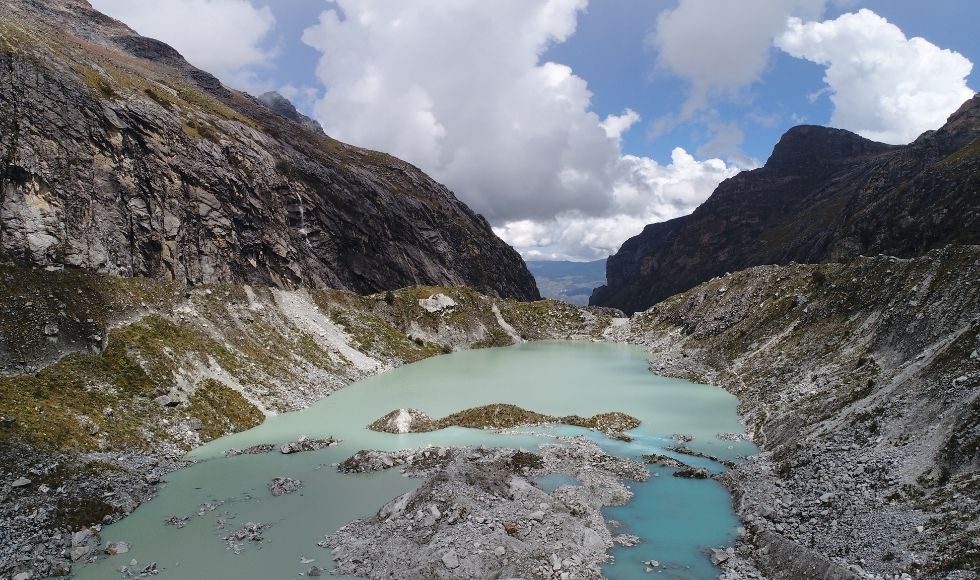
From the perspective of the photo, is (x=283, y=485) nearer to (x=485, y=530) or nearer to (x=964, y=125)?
(x=485, y=530)

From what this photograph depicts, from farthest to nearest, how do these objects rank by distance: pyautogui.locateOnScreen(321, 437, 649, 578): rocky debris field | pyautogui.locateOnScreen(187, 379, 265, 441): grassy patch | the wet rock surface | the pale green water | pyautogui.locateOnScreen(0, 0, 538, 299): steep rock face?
pyautogui.locateOnScreen(0, 0, 538, 299): steep rock face → pyautogui.locateOnScreen(187, 379, 265, 441): grassy patch → the wet rock surface → the pale green water → pyautogui.locateOnScreen(321, 437, 649, 578): rocky debris field

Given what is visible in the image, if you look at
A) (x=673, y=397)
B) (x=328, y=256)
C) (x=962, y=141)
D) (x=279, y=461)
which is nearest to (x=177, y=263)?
(x=328, y=256)

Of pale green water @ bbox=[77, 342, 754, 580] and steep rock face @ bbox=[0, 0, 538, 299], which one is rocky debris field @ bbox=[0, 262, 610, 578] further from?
steep rock face @ bbox=[0, 0, 538, 299]

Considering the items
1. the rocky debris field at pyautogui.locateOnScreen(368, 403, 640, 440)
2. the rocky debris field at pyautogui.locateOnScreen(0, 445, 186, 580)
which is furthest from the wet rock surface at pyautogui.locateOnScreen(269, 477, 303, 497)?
the rocky debris field at pyautogui.locateOnScreen(368, 403, 640, 440)

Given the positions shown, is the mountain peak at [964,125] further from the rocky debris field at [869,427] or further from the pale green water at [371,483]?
the pale green water at [371,483]

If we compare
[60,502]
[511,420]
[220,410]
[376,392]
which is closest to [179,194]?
[376,392]
